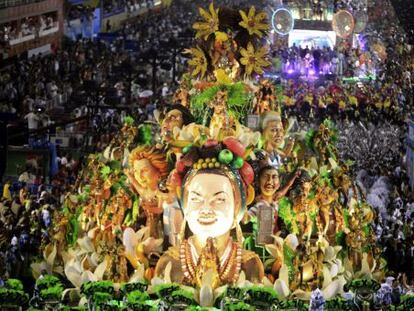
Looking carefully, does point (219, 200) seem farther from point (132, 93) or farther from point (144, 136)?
point (132, 93)

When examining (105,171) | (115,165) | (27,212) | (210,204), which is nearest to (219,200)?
(210,204)

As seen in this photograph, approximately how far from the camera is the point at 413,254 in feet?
56.6

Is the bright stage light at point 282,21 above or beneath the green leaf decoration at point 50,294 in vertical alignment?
above

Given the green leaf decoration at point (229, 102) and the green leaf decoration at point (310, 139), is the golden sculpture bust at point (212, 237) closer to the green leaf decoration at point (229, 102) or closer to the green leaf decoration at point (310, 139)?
the green leaf decoration at point (229, 102)

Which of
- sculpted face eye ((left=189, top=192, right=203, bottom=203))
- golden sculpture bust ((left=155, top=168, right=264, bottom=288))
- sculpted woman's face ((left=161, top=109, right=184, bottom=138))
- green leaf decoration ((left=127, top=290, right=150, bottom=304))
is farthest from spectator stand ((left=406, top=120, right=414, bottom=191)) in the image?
green leaf decoration ((left=127, top=290, right=150, bottom=304))

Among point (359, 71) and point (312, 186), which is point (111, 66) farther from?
point (312, 186)

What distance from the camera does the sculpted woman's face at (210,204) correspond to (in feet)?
45.1

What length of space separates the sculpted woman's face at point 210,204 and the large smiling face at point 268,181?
1161mm

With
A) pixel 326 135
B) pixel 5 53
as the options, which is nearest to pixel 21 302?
pixel 326 135

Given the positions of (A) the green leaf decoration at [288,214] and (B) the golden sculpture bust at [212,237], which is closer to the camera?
(B) the golden sculpture bust at [212,237]

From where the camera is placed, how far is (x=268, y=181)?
15.0 m

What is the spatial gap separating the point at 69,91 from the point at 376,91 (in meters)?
7.47

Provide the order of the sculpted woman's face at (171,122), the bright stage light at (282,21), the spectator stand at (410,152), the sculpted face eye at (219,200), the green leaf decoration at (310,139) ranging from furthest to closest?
the bright stage light at (282,21)
the spectator stand at (410,152)
the green leaf decoration at (310,139)
the sculpted woman's face at (171,122)
the sculpted face eye at (219,200)

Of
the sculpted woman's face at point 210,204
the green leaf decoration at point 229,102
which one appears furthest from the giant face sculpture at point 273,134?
the sculpted woman's face at point 210,204
